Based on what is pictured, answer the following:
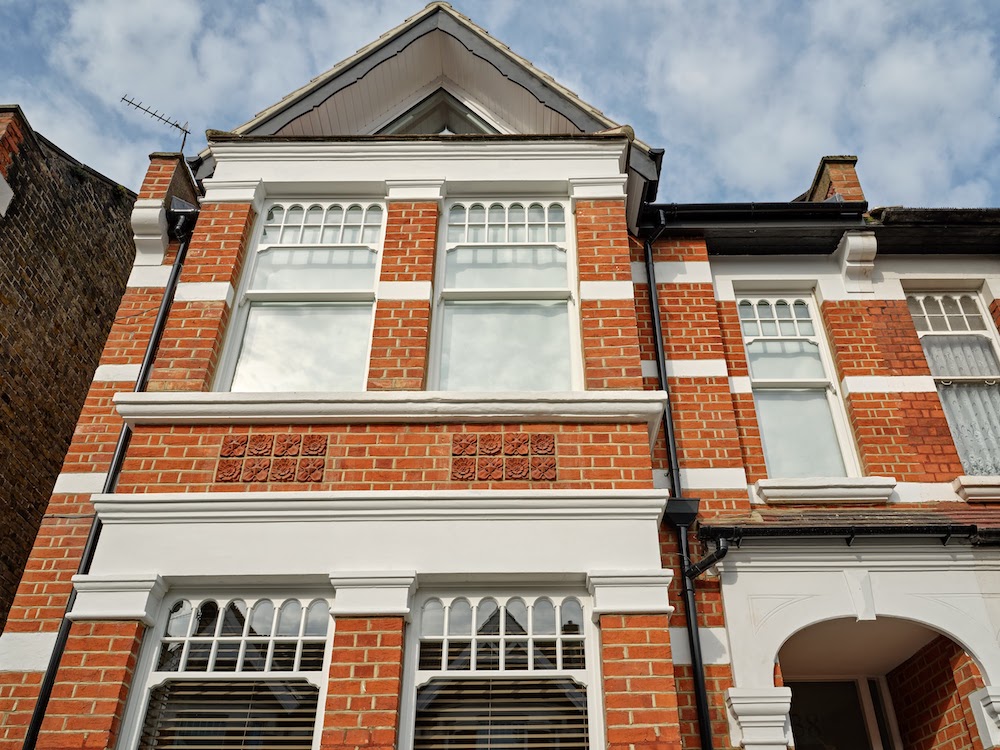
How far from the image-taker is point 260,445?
5836 mm

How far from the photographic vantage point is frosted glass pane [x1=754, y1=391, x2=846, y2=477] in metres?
7.20

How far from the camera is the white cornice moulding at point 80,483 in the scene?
645cm

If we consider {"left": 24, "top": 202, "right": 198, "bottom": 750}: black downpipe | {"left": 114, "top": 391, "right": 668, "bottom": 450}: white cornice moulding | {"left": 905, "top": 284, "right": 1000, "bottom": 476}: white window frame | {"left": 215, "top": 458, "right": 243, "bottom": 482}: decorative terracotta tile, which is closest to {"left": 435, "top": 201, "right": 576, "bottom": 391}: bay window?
{"left": 114, "top": 391, "right": 668, "bottom": 450}: white cornice moulding

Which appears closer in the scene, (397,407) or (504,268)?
(397,407)

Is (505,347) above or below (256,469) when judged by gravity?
above

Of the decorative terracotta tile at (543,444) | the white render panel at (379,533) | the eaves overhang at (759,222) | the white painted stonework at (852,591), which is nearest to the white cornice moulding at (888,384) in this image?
the eaves overhang at (759,222)

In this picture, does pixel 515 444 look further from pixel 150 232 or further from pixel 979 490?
pixel 150 232

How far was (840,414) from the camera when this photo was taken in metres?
7.45

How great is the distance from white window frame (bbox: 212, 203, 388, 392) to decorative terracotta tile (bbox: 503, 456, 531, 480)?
1.31 meters

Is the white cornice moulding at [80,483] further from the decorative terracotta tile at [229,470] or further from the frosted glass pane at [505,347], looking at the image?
the frosted glass pane at [505,347]

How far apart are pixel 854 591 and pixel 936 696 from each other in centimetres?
119

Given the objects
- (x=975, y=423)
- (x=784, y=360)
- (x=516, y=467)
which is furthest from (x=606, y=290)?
(x=975, y=423)

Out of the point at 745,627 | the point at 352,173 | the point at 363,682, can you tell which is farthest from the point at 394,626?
the point at 352,173

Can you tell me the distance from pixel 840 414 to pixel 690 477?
5.90 ft
